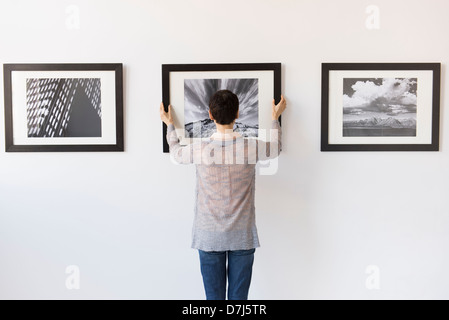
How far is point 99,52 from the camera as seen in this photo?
1892 mm

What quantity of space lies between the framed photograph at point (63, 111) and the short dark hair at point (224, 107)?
668mm

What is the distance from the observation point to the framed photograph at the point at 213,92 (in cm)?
186

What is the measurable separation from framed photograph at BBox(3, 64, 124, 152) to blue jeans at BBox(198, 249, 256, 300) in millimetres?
820

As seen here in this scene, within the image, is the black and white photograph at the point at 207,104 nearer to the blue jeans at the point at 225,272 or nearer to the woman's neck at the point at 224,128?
the woman's neck at the point at 224,128

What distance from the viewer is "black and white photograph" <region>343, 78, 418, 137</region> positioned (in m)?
1.89

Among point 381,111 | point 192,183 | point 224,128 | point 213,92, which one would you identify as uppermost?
point 213,92

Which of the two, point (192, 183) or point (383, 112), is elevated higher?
point (383, 112)

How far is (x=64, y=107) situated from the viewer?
1901 millimetres

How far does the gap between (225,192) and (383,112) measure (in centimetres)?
104

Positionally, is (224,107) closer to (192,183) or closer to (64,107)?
(192,183)

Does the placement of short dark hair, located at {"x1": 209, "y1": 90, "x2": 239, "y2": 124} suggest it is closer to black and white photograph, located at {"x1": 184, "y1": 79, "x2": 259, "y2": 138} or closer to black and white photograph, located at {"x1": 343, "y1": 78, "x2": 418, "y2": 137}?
black and white photograph, located at {"x1": 184, "y1": 79, "x2": 259, "y2": 138}

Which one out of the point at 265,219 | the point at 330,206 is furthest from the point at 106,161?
the point at 330,206

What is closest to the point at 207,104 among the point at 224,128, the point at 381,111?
the point at 224,128

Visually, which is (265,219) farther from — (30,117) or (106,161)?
(30,117)
